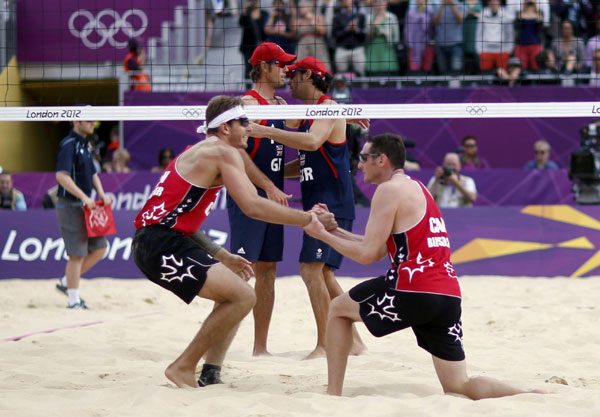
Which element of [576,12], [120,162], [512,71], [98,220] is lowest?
[98,220]

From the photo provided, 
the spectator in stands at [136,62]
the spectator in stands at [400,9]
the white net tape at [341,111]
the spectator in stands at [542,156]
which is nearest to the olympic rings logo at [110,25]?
the spectator in stands at [136,62]

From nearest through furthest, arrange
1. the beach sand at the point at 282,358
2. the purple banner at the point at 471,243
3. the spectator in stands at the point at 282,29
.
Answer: the beach sand at the point at 282,358
the purple banner at the point at 471,243
the spectator in stands at the point at 282,29

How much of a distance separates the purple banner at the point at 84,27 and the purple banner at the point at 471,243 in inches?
142

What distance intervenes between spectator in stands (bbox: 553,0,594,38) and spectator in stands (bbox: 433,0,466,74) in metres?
1.51

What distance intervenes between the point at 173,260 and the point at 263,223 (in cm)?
125

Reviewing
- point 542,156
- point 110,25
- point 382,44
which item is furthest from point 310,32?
point 542,156

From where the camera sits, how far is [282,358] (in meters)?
5.64

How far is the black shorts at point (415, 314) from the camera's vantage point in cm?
414

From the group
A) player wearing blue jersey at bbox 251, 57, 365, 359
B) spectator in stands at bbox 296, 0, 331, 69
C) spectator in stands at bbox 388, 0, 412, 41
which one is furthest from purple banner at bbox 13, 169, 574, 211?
player wearing blue jersey at bbox 251, 57, 365, 359

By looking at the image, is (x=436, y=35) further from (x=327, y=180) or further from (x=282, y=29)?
(x=327, y=180)

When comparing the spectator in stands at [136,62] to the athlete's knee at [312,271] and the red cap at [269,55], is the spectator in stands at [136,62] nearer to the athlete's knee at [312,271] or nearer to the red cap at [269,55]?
the red cap at [269,55]

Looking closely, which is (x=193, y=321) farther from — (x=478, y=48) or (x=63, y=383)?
(x=478, y=48)

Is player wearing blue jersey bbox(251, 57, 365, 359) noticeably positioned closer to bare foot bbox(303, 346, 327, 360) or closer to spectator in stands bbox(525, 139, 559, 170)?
bare foot bbox(303, 346, 327, 360)

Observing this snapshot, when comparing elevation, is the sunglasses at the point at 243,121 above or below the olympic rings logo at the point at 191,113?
above
